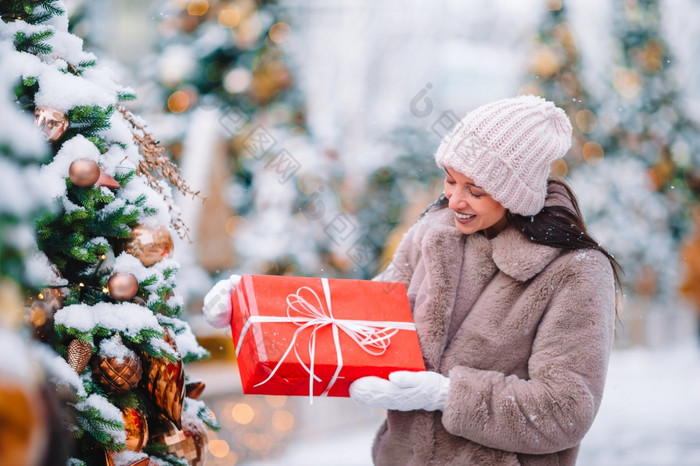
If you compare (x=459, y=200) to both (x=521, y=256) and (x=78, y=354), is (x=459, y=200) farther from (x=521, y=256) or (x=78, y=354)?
(x=78, y=354)

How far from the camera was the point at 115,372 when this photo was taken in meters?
1.71

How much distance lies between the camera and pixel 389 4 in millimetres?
11500

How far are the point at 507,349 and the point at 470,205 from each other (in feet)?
1.39

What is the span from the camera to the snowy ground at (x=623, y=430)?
19.7 ft

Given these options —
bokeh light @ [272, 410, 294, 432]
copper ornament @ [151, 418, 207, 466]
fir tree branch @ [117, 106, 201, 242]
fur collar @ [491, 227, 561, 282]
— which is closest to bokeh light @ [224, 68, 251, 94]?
bokeh light @ [272, 410, 294, 432]

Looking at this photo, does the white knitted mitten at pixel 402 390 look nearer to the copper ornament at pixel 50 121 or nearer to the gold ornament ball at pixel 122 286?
the gold ornament ball at pixel 122 286

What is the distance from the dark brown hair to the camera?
2055 millimetres

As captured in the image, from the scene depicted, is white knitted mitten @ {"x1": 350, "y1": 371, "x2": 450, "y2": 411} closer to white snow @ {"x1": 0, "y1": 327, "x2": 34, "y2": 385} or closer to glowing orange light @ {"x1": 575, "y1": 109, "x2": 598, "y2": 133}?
white snow @ {"x1": 0, "y1": 327, "x2": 34, "y2": 385}

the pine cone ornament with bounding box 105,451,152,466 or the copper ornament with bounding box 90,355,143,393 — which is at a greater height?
the copper ornament with bounding box 90,355,143,393

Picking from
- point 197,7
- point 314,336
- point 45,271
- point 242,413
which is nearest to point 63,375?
point 45,271

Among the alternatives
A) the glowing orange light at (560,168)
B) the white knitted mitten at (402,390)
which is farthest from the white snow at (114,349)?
the glowing orange light at (560,168)

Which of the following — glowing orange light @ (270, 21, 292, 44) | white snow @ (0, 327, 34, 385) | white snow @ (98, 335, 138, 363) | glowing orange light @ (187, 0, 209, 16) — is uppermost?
glowing orange light @ (187, 0, 209, 16)

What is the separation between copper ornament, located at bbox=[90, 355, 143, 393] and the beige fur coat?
2.64 ft

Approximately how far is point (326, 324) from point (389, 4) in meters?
10.3
